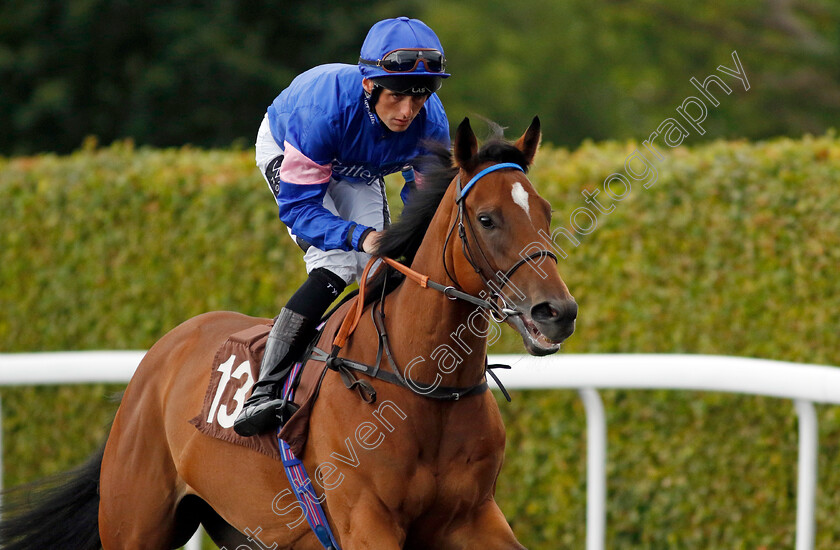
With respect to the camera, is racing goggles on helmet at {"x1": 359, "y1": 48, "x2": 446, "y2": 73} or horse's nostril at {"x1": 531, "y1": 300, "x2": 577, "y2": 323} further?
racing goggles on helmet at {"x1": 359, "y1": 48, "x2": 446, "y2": 73}

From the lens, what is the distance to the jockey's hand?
3162 millimetres

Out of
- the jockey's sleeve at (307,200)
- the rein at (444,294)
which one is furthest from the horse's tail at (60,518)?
the jockey's sleeve at (307,200)

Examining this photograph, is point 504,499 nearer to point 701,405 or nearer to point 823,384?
point 701,405

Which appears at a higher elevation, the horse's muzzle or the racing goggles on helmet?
the racing goggles on helmet

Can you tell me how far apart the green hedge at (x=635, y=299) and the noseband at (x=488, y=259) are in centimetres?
266

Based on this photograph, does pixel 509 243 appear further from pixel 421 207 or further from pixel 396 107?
pixel 396 107

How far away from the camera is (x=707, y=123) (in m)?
17.6

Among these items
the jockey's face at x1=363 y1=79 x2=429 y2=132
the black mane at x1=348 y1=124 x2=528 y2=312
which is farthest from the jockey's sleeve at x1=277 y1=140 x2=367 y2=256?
the jockey's face at x1=363 y1=79 x2=429 y2=132

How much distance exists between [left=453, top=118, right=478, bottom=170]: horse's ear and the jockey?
1.23 ft

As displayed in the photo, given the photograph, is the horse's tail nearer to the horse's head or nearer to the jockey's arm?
the jockey's arm

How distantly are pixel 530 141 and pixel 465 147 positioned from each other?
8.4 inches

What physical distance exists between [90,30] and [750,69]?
36.1 ft

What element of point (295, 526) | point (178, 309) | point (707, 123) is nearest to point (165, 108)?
point (178, 309)

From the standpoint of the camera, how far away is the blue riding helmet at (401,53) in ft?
10.3
